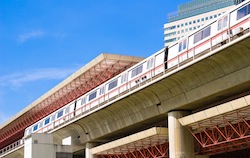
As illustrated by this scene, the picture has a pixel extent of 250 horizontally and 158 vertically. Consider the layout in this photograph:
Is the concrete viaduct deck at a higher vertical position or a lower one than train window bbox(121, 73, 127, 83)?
lower

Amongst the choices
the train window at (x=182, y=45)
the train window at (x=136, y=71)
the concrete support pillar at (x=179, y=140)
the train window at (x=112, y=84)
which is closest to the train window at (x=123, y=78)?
the train window at (x=112, y=84)

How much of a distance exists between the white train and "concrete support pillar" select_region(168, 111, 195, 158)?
3.83m

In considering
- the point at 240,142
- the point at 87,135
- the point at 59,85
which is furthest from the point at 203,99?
the point at 59,85

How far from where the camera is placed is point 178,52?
3472 cm

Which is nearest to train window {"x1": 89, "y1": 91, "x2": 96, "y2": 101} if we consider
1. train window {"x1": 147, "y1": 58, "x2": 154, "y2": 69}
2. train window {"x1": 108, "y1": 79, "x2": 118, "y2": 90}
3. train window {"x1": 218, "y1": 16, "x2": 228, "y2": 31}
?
train window {"x1": 108, "y1": 79, "x2": 118, "y2": 90}

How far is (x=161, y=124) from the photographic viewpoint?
140 ft

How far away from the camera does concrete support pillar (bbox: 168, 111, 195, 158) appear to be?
116ft

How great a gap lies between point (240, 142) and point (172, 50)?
8470 mm

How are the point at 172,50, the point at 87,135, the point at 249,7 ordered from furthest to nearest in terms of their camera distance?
the point at 87,135, the point at 172,50, the point at 249,7

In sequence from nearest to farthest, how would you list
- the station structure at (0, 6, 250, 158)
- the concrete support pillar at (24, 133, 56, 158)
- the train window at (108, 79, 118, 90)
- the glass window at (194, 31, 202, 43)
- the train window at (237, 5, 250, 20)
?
the train window at (237, 5, 250, 20) < the station structure at (0, 6, 250, 158) < the glass window at (194, 31, 202, 43) < the train window at (108, 79, 118, 90) < the concrete support pillar at (24, 133, 56, 158)

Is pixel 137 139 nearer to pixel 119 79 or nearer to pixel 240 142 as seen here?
pixel 119 79

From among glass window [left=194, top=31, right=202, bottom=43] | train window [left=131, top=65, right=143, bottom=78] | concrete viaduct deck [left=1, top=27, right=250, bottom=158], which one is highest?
glass window [left=194, top=31, right=202, bottom=43]

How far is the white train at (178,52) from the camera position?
29453 mm

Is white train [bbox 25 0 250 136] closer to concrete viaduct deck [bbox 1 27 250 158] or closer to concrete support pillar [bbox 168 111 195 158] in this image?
concrete viaduct deck [bbox 1 27 250 158]
